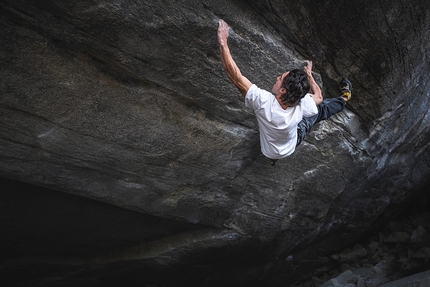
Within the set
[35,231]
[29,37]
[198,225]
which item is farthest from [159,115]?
[35,231]

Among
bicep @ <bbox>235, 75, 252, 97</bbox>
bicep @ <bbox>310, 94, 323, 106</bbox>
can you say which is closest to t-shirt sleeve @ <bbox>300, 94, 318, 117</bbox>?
bicep @ <bbox>310, 94, 323, 106</bbox>

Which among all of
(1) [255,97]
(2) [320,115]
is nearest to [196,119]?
(1) [255,97]

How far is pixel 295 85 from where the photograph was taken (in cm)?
361

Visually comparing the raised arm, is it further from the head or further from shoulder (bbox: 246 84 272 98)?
the head

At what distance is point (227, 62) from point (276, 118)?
0.71 meters

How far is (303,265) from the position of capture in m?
7.76

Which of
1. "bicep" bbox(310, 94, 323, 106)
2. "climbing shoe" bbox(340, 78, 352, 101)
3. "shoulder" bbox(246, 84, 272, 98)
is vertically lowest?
"shoulder" bbox(246, 84, 272, 98)

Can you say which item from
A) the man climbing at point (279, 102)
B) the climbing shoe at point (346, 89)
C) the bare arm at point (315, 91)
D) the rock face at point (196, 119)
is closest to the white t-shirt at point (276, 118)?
the man climbing at point (279, 102)

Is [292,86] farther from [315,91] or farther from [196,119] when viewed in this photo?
[196,119]

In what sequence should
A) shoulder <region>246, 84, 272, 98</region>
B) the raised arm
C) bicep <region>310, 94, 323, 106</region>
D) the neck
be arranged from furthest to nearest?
bicep <region>310, 94, 323, 106</region>, the neck, shoulder <region>246, 84, 272, 98</region>, the raised arm

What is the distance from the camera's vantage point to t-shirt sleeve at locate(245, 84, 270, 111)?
3.58 m

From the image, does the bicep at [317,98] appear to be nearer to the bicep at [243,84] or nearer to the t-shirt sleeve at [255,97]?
the t-shirt sleeve at [255,97]

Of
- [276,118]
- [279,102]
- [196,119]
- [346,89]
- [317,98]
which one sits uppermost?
[346,89]

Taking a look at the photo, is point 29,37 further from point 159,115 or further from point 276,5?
point 276,5
